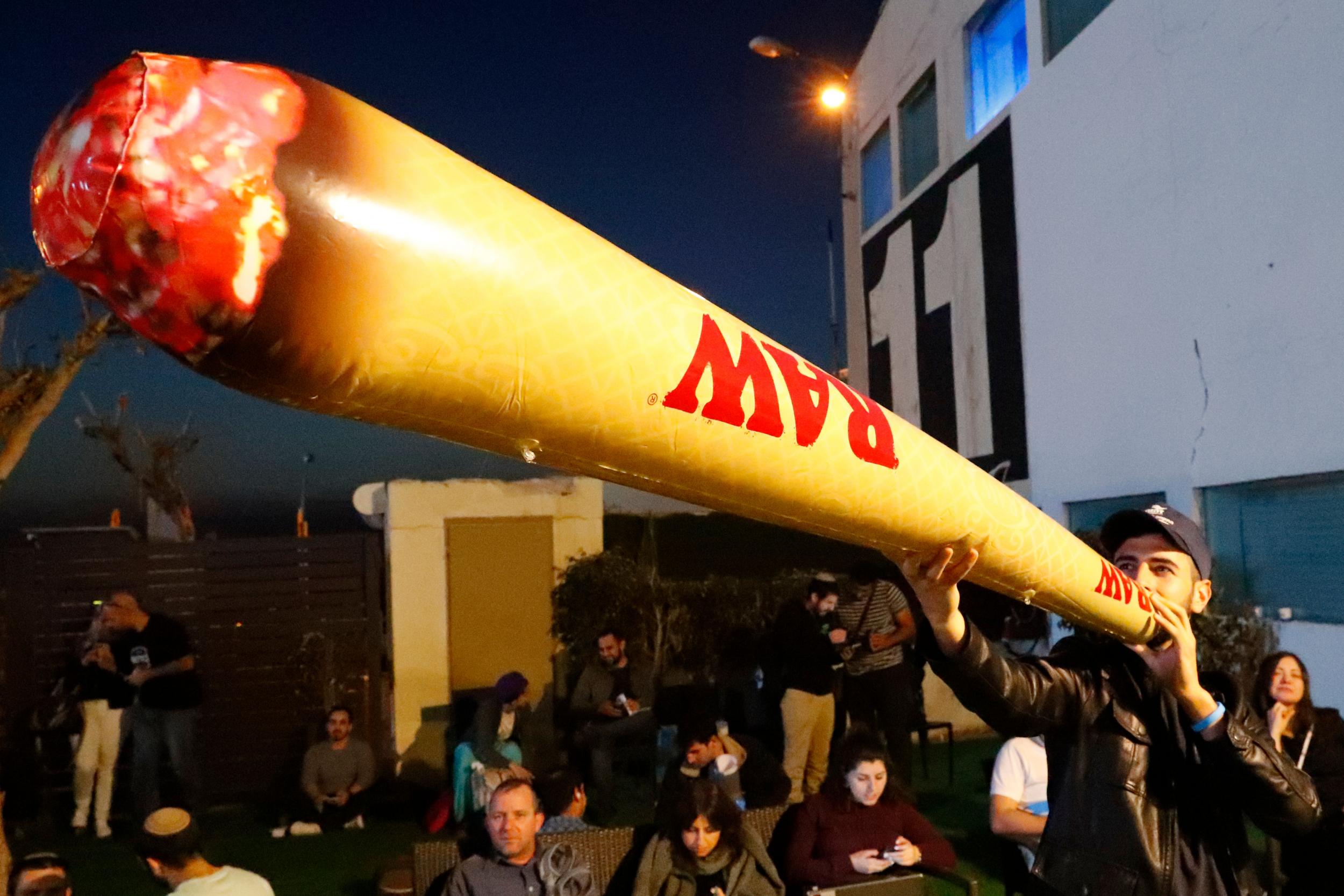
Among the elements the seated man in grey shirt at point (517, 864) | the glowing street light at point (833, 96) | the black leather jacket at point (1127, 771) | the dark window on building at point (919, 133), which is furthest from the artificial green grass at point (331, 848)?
the glowing street light at point (833, 96)

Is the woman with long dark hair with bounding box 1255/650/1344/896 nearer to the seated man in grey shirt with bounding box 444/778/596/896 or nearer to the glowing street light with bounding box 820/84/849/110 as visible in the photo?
the seated man in grey shirt with bounding box 444/778/596/896

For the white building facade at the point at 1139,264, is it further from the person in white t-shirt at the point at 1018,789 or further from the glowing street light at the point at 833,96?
the person in white t-shirt at the point at 1018,789

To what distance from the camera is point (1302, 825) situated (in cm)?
160

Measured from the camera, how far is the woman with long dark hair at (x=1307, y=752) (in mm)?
3514

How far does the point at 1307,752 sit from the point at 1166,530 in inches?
113

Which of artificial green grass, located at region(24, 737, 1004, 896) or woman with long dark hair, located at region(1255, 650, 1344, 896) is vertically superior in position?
woman with long dark hair, located at region(1255, 650, 1344, 896)

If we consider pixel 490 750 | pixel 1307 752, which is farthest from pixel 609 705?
pixel 1307 752

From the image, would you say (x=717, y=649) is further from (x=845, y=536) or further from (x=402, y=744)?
(x=845, y=536)

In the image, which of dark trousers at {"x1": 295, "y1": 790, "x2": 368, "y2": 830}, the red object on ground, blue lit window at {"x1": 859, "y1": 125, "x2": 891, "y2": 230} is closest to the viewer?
the red object on ground

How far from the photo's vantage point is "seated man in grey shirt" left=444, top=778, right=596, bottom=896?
348cm

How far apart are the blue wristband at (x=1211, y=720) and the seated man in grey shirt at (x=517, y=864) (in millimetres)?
2628

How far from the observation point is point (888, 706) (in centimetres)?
598

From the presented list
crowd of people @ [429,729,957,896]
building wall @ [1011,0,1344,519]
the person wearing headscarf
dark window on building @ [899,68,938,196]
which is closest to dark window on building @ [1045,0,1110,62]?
building wall @ [1011,0,1344,519]

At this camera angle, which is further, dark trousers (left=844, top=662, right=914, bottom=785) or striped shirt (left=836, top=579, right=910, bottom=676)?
striped shirt (left=836, top=579, right=910, bottom=676)
